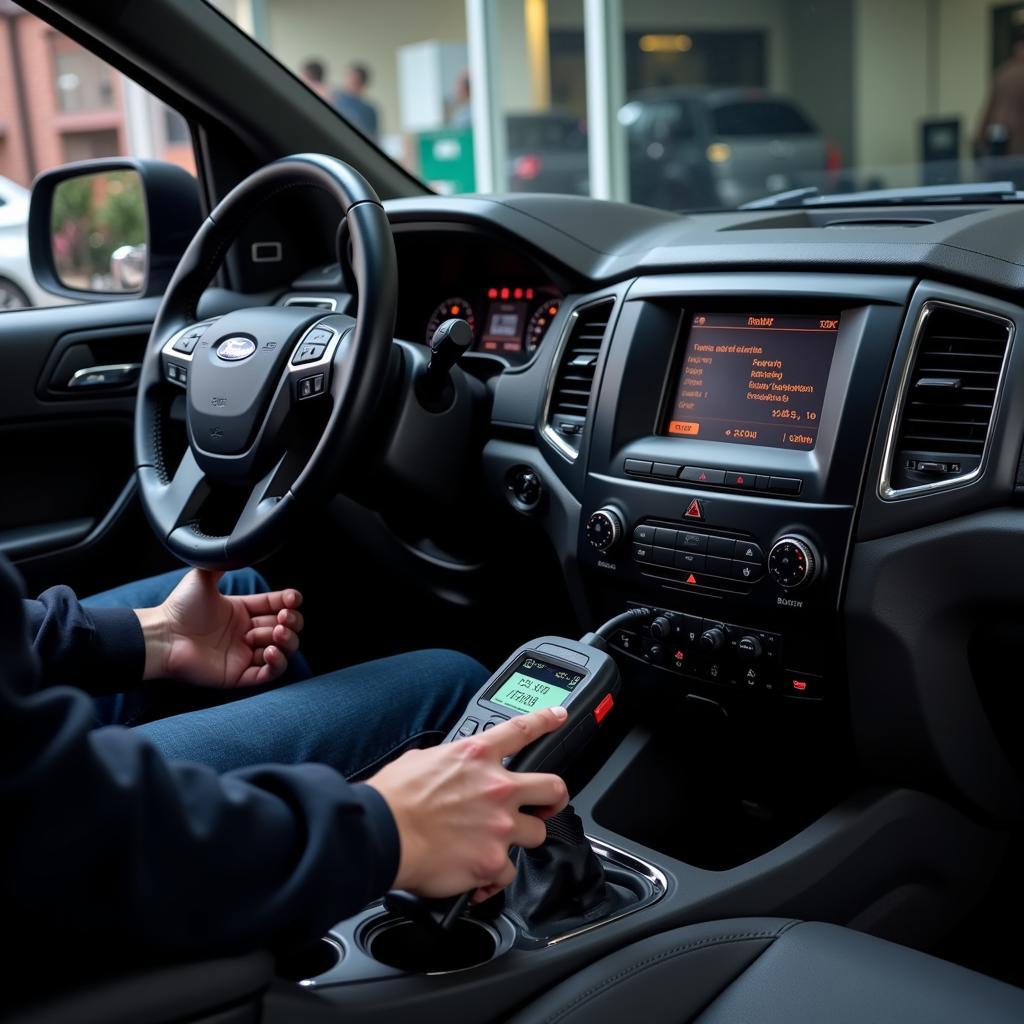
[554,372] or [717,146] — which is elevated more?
[717,146]

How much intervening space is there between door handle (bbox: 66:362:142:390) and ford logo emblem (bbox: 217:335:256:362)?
607 millimetres

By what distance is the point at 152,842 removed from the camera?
2.34 feet

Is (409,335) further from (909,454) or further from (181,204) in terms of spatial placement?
(909,454)

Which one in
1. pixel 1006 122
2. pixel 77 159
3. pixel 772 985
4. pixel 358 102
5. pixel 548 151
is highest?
pixel 358 102

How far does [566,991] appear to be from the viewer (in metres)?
1.06

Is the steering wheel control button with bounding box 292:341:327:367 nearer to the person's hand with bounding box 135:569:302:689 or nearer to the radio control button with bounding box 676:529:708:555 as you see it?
the person's hand with bounding box 135:569:302:689

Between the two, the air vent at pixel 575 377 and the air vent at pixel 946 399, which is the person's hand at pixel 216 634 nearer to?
the air vent at pixel 575 377

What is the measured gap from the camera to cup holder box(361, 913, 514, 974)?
104 cm

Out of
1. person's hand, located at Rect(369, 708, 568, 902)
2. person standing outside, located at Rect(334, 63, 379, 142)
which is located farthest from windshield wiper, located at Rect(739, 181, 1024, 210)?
person standing outside, located at Rect(334, 63, 379, 142)

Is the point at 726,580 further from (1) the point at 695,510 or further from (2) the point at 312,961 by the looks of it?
(2) the point at 312,961

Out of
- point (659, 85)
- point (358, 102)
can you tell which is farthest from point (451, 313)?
point (659, 85)

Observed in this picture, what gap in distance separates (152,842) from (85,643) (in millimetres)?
625

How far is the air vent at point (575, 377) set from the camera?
62.6 inches

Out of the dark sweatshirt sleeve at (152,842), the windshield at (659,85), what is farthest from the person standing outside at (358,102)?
the dark sweatshirt sleeve at (152,842)
